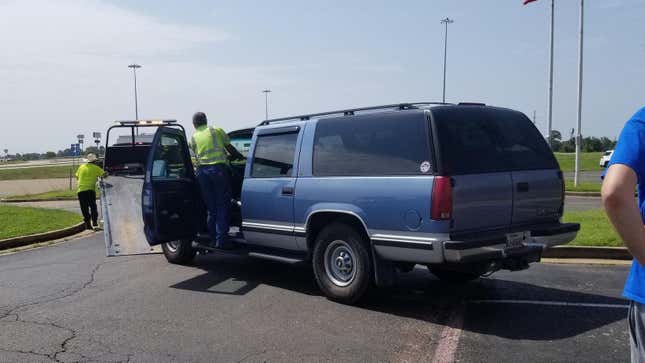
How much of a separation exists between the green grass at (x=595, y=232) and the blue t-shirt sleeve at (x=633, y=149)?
561 centimetres

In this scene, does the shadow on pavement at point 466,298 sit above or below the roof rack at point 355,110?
below

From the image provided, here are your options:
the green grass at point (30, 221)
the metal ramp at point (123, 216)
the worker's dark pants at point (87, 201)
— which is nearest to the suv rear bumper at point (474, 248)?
the metal ramp at point (123, 216)

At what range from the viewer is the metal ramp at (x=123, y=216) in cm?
786

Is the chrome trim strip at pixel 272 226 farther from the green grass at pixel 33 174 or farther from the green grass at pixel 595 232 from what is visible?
the green grass at pixel 33 174

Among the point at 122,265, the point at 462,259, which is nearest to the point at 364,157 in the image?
the point at 462,259

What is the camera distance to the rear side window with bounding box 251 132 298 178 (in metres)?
6.83

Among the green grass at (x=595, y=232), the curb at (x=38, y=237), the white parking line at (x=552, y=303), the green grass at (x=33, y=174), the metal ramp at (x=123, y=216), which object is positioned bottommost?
the green grass at (x=33, y=174)

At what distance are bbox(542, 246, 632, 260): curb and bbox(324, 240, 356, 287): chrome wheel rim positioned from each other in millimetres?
3704

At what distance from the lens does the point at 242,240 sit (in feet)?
24.4

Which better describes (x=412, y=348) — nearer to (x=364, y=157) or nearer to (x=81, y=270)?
(x=364, y=157)

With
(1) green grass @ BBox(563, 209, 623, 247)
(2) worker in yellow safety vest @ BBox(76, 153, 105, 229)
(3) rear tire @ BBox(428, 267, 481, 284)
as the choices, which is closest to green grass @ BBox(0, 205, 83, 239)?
(2) worker in yellow safety vest @ BBox(76, 153, 105, 229)

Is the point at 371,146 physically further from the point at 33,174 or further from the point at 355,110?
the point at 33,174

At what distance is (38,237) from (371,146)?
Answer: 8509 mm

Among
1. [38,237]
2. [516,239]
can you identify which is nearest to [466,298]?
[516,239]
